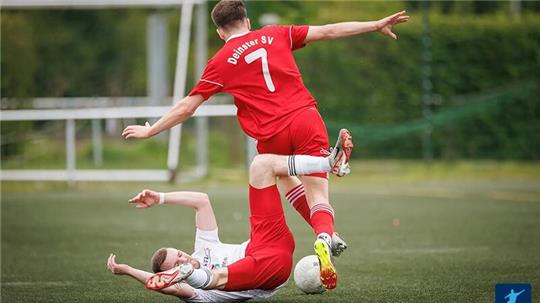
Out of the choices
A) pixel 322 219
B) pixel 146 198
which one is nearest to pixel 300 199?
pixel 322 219

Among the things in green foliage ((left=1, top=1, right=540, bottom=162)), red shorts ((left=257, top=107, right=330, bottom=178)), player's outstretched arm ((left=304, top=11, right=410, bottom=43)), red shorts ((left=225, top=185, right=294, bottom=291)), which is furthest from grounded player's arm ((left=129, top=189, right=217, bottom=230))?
green foliage ((left=1, top=1, right=540, bottom=162))

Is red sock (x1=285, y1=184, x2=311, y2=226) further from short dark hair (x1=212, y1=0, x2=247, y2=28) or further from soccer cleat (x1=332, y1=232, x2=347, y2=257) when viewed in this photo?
short dark hair (x1=212, y1=0, x2=247, y2=28)

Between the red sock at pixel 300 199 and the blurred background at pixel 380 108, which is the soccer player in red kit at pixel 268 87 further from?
the blurred background at pixel 380 108

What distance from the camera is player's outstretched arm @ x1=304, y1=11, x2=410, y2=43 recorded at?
6695mm

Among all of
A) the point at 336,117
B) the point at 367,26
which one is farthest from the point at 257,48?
the point at 336,117

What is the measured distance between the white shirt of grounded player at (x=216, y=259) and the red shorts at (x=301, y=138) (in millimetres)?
661

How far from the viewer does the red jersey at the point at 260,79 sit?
6.61 m

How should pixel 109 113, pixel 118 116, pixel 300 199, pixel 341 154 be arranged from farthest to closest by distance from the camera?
pixel 109 113 < pixel 118 116 < pixel 300 199 < pixel 341 154

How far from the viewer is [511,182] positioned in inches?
650

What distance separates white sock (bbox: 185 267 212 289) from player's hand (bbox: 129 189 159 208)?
61cm

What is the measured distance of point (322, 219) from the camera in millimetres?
6547

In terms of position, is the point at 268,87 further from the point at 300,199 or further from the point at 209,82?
the point at 300,199

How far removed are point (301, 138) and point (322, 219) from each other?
1.77 ft

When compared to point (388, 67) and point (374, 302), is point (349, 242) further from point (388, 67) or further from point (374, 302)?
point (388, 67)
